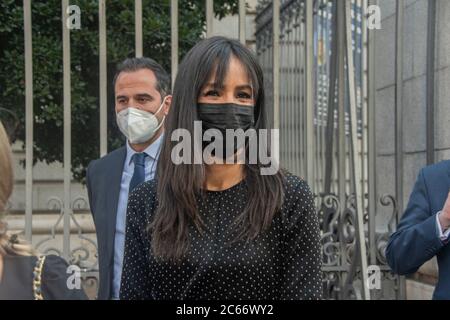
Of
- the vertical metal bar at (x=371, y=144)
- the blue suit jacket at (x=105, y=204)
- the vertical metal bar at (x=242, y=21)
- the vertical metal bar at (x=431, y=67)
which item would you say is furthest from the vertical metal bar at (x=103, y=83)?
the vertical metal bar at (x=431, y=67)

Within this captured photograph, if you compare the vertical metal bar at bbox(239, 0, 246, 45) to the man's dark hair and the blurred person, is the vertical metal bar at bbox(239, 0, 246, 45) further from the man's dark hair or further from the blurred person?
the blurred person

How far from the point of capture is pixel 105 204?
3.52 metres

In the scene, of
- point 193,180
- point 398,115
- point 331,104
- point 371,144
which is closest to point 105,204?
point 193,180

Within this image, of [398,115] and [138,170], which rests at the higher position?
[398,115]

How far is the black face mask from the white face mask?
3.74 ft

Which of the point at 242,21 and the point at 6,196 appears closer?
the point at 6,196

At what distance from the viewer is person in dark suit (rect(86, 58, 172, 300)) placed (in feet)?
11.2

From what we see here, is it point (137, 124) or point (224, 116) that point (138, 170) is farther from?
point (224, 116)

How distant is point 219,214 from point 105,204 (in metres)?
1.17

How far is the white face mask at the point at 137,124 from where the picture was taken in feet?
11.9

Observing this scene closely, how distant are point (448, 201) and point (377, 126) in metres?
2.71

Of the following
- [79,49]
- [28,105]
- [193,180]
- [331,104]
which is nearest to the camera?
[193,180]

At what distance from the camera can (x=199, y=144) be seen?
2494 millimetres

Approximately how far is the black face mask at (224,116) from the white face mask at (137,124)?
114cm
